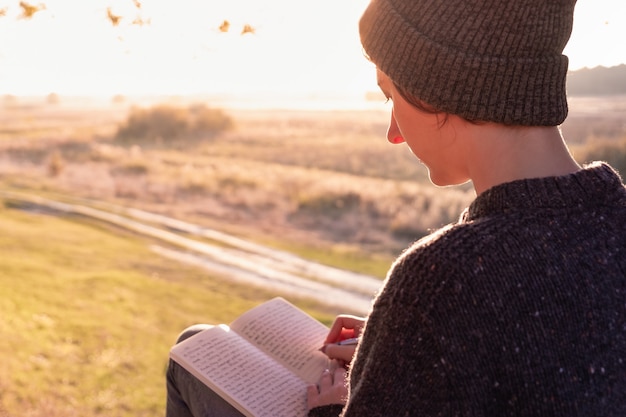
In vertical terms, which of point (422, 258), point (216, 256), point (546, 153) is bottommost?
point (216, 256)

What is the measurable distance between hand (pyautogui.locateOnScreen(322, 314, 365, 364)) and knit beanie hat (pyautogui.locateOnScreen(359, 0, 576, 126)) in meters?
0.71

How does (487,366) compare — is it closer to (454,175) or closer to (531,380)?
(531,380)

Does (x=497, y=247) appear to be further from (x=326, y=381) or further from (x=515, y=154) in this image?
(x=326, y=381)

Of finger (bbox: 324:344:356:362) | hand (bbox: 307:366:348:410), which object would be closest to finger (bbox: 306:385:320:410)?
hand (bbox: 307:366:348:410)

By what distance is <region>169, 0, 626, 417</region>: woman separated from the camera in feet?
2.89

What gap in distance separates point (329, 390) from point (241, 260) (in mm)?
5763

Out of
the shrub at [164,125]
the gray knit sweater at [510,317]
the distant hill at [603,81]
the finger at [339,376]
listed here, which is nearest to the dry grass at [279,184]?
the distant hill at [603,81]

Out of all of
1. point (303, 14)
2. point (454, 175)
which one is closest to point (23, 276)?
point (303, 14)

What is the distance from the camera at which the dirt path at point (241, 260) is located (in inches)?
232

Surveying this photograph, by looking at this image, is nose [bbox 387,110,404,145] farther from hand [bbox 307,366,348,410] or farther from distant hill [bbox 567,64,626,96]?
distant hill [bbox 567,64,626,96]

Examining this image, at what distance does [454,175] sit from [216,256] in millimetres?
Answer: 6177

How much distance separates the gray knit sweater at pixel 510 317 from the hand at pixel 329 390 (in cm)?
40

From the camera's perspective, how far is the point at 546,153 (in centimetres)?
102

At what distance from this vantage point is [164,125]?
24609mm
